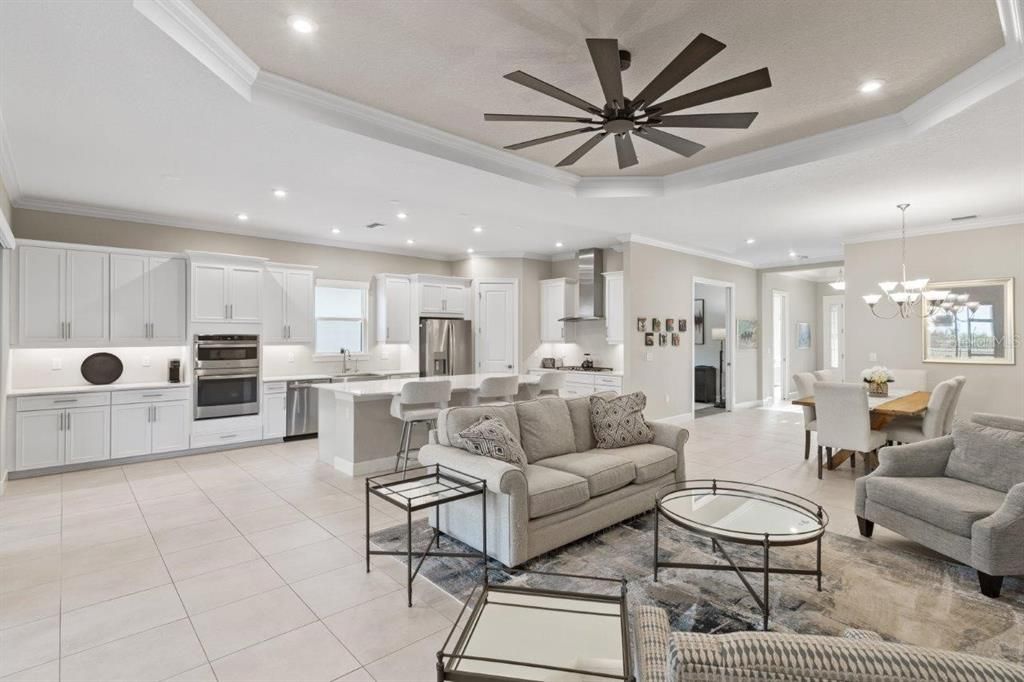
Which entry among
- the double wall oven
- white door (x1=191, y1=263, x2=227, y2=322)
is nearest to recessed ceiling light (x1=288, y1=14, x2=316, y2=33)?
white door (x1=191, y1=263, x2=227, y2=322)

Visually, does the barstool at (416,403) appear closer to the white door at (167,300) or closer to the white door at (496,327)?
the white door at (167,300)

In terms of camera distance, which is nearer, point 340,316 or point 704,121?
point 704,121

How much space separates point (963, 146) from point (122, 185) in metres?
7.23

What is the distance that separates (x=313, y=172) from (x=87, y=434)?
3.79 metres

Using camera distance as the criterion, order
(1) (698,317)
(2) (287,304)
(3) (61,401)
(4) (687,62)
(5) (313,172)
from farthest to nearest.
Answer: (1) (698,317) → (2) (287,304) → (3) (61,401) → (5) (313,172) → (4) (687,62)

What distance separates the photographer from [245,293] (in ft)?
21.4

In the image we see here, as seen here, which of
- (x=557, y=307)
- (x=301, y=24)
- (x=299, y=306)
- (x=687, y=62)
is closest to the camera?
(x=687, y=62)

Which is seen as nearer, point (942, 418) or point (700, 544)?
point (700, 544)

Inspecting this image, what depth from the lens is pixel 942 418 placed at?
508 centimetres

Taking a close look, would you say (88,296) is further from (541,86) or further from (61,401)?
(541,86)

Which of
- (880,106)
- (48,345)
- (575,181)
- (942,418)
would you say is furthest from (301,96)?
(942,418)

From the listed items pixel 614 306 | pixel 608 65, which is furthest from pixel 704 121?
pixel 614 306

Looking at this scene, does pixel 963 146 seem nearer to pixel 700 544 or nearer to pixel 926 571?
pixel 926 571

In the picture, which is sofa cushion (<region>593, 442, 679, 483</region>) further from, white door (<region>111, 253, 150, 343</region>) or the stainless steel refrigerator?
white door (<region>111, 253, 150, 343</region>)
